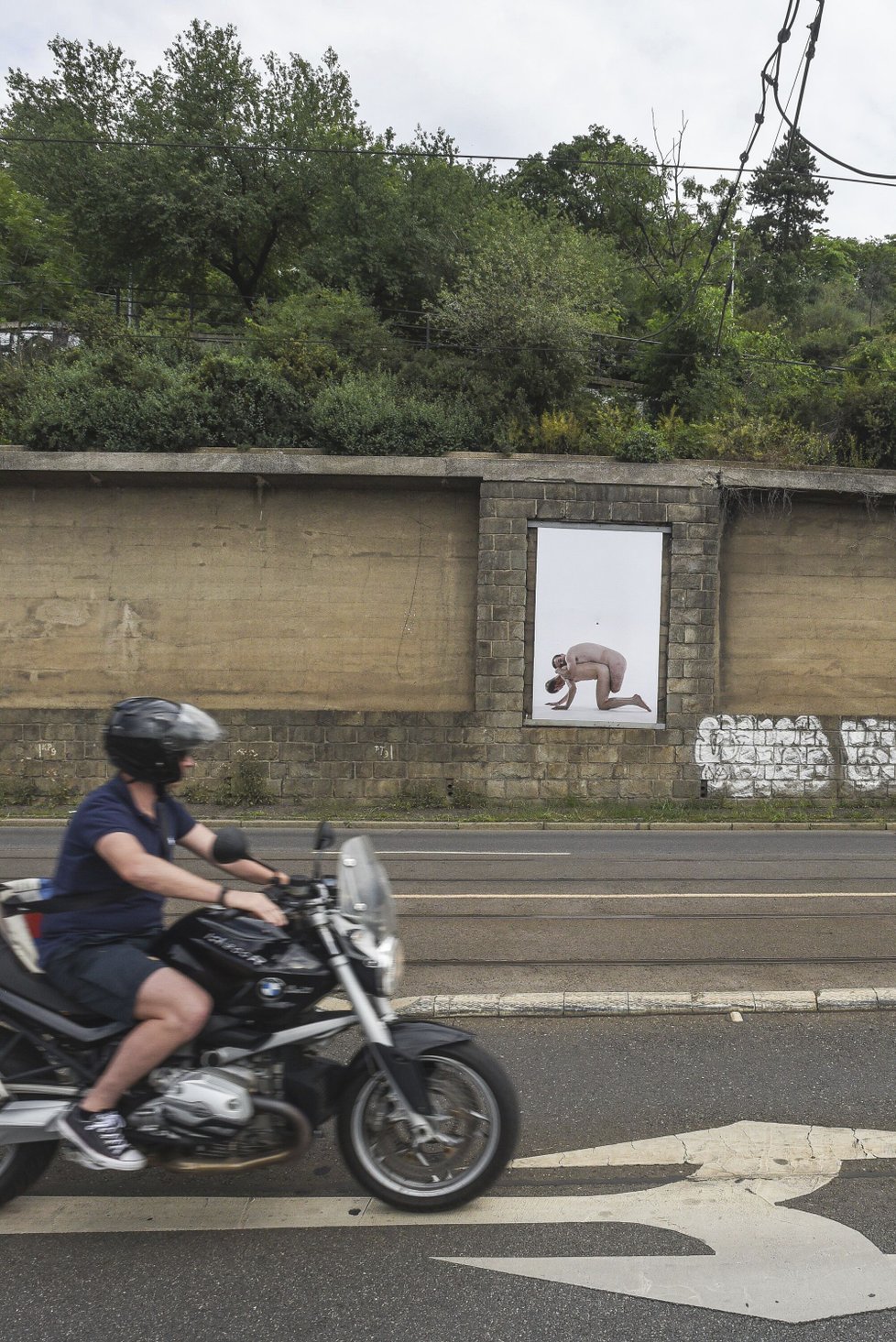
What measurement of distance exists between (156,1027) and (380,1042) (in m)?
0.72

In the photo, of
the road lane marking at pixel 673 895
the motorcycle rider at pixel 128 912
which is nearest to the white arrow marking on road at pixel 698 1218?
the motorcycle rider at pixel 128 912

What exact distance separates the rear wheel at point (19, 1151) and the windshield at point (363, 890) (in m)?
1.17

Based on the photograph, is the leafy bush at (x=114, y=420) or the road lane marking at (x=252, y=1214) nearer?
the road lane marking at (x=252, y=1214)

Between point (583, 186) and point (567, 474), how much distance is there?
31.4 meters

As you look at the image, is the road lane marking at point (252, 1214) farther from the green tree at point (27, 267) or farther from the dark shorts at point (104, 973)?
the green tree at point (27, 267)

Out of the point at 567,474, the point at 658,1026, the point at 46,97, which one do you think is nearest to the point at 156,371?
the point at 567,474

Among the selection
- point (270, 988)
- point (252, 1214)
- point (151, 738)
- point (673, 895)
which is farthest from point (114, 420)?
point (252, 1214)

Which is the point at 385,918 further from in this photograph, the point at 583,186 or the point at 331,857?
the point at 583,186

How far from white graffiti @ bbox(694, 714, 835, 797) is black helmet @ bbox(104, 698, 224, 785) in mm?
13716

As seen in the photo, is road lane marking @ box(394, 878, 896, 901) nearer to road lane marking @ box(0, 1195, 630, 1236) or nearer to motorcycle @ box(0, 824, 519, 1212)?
road lane marking @ box(0, 1195, 630, 1236)

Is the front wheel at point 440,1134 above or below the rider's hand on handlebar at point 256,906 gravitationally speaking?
below

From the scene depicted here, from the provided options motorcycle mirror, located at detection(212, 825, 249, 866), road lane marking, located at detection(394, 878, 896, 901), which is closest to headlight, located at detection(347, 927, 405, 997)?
motorcycle mirror, located at detection(212, 825, 249, 866)

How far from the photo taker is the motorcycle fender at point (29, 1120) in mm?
3248

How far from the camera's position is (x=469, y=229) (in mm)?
27625
